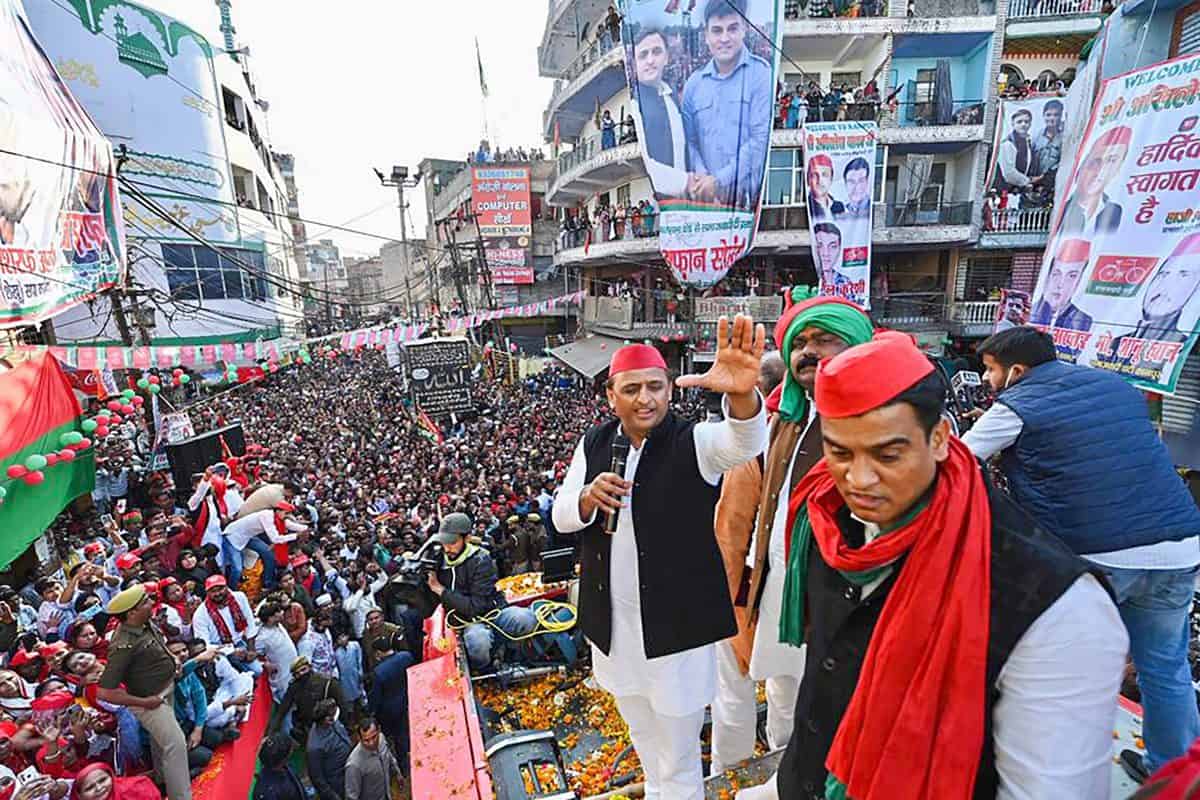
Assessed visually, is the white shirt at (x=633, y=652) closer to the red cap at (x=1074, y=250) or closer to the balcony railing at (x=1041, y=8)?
the red cap at (x=1074, y=250)

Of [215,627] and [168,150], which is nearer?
[215,627]

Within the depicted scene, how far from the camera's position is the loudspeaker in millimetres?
10227

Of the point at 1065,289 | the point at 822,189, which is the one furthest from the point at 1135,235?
the point at 822,189

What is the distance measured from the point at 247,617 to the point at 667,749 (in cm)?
482

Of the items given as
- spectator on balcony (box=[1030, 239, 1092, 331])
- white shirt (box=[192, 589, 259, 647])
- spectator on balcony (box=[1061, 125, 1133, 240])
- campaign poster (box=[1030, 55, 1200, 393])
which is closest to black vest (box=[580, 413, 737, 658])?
white shirt (box=[192, 589, 259, 647])

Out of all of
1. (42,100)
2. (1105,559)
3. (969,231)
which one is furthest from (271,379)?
(1105,559)

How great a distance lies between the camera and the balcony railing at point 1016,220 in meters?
17.0

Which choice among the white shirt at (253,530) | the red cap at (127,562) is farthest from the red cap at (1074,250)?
the red cap at (127,562)

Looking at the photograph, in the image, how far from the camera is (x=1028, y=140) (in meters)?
13.4

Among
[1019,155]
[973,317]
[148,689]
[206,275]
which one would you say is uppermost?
[1019,155]

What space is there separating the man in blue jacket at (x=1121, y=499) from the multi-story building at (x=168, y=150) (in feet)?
75.8

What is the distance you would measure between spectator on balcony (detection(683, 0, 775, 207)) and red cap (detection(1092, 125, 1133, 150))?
452 cm

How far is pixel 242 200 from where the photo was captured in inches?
1097

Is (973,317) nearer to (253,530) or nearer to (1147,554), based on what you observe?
(1147,554)
